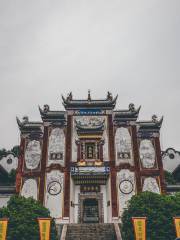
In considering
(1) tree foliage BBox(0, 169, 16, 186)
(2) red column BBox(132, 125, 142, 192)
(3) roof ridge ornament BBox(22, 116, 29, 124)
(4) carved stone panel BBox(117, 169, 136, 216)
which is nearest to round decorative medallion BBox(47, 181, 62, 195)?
(4) carved stone panel BBox(117, 169, 136, 216)

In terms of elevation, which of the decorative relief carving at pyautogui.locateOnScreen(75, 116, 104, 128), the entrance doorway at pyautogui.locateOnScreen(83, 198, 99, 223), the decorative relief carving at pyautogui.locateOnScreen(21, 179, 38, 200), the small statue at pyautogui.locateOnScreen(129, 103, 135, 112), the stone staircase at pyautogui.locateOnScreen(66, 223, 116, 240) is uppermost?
the small statue at pyautogui.locateOnScreen(129, 103, 135, 112)

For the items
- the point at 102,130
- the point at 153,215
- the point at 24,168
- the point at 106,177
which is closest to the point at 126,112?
the point at 102,130

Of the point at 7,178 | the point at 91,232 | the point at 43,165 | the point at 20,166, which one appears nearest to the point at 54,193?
the point at 43,165

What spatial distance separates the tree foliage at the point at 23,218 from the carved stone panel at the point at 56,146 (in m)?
6.61

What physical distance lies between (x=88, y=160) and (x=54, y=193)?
3.45m

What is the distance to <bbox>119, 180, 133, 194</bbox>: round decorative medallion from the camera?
22.8m

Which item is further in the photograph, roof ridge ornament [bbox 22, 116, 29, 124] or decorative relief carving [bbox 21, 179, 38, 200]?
roof ridge ornament [bbox 22, 116, 29, 124]

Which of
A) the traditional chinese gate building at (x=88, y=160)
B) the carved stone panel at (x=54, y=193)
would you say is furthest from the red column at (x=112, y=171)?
the carved stone panel at (x=54, y=193)

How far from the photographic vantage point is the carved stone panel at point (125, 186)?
22.5 m

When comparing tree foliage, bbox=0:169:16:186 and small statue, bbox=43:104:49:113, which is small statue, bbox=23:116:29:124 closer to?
small statue, bbox=43:104:49:113

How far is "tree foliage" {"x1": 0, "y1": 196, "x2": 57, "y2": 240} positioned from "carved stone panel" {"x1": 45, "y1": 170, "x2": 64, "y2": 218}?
4.91 meters

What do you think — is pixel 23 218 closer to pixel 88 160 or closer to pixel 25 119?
pixel 88 160

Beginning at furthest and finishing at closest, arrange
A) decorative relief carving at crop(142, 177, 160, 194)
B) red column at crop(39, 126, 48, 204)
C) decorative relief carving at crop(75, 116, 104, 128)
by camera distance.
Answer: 1. decorative relief carving at crop(75, 116, 104, 128)
2. decorative relief carving at crop(142, 177, 160, 194)
3. red column at crop(39, 126, 48, 204)

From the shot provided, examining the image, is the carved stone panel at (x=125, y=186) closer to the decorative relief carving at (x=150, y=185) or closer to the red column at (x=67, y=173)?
the decorative relief carving at (x=150, y=185)
